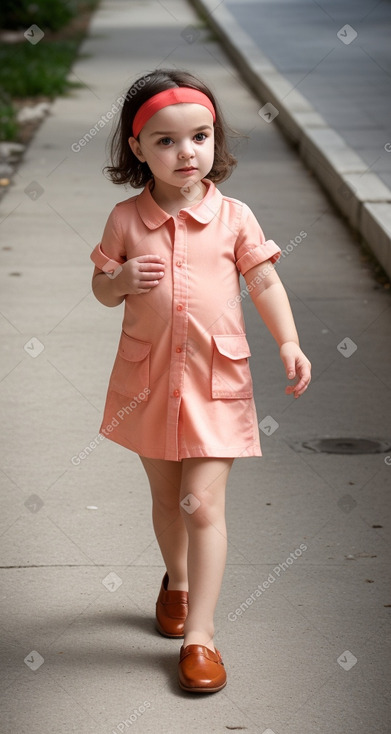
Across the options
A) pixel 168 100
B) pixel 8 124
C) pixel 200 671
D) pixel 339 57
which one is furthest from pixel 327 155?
pixel 339 57

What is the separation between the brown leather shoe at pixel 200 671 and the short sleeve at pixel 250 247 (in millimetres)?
980

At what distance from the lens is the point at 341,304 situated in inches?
250

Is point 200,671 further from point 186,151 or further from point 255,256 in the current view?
point 186,151

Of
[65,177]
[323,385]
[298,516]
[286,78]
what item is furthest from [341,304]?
[286,78]

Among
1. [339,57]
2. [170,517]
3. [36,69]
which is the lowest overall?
[339,57]

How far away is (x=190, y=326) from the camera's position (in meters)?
3.00

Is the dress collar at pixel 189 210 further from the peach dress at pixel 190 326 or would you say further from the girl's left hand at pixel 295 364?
the girl's left hand at pixel 295 364

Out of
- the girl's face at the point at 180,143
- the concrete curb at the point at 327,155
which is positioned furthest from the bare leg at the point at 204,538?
the concrete curb at the point at 327,155

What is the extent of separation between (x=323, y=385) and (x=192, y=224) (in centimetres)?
230

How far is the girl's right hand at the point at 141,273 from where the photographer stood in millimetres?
2953

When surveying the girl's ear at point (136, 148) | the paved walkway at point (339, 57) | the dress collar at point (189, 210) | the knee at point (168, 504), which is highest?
the girl's ear at point (136, 148)

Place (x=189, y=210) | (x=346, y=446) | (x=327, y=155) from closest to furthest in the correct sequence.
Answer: (x=189, y=210) < (x=346, y=446) < (x=327, y=155)

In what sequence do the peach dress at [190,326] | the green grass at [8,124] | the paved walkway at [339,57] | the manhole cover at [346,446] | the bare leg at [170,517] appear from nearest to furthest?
the peach dress at [190,326], the bare leg at [170,517], the manhole cover at [346,446], the paved walkway at [339,57], the green grass at [8,124]

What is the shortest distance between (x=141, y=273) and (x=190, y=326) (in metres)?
0.19
